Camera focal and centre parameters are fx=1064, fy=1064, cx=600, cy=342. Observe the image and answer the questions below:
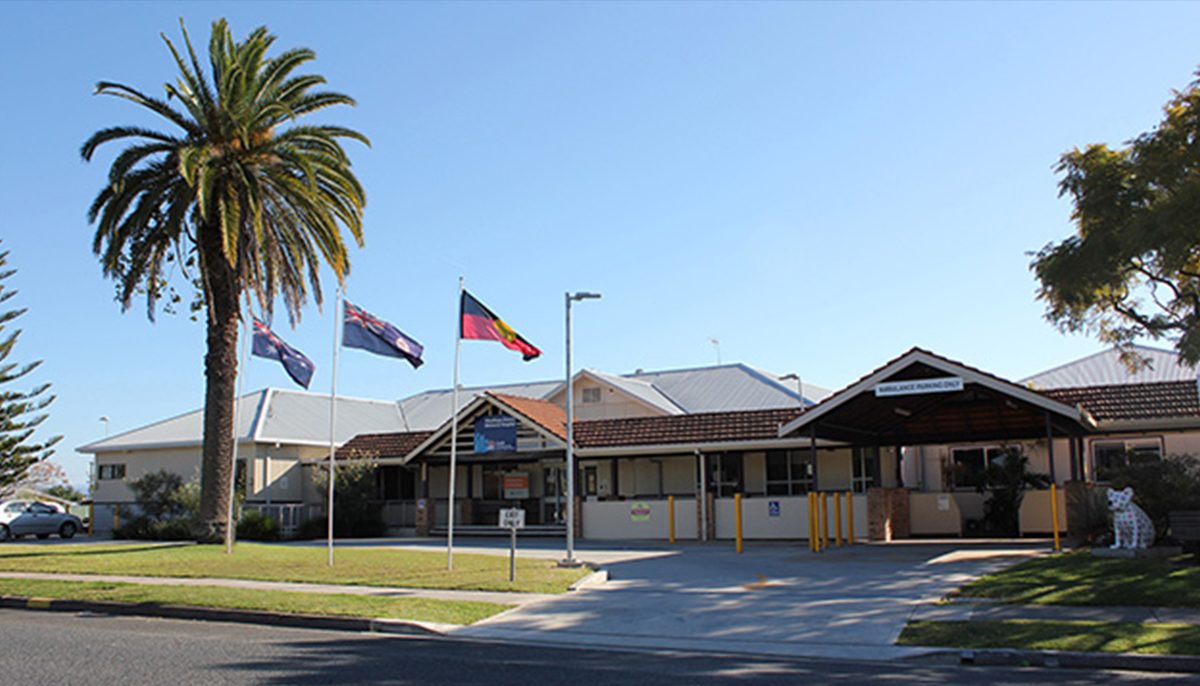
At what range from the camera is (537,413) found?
34.0 meters

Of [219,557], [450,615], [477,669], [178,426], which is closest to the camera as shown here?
[477,669]

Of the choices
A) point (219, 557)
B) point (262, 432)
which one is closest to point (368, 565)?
point (219, 557)

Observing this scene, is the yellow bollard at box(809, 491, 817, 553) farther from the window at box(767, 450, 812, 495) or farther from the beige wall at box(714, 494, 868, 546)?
the window at box(767, 450, 812, 495)

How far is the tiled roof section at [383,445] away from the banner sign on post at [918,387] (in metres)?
18.2

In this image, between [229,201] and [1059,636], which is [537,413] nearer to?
[229,201]

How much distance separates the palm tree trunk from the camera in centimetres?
2656

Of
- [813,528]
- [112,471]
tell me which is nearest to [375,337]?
[813,528]

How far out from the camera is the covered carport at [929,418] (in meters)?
21.3

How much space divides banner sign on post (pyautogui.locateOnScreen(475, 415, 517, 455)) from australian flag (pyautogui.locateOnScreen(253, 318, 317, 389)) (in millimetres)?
8714

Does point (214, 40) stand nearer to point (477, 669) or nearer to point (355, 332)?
point (355, 332)

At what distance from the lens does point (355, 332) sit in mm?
21547

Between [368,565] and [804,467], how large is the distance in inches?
618

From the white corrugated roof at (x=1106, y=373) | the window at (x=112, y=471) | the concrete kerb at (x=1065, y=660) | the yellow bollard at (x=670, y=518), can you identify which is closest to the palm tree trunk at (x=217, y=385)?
the yellow bollard at (x=670, y=518)

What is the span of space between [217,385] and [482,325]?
9.63 meters
